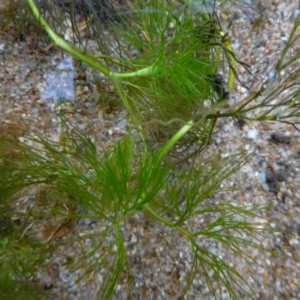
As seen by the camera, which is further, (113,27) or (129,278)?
(113,27)

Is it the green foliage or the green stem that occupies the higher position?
the green stem

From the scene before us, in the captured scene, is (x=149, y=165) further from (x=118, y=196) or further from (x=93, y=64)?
(x=93, y=64)

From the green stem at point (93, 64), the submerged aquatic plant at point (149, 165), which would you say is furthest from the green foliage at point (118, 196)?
the green stem at point (93, 64)

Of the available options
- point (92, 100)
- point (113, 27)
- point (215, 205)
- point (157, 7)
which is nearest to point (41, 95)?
point (92, 100)

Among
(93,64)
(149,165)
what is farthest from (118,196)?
(93,64)

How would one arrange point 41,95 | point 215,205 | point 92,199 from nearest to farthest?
point 92,199 < point 215,205 < point 41,95

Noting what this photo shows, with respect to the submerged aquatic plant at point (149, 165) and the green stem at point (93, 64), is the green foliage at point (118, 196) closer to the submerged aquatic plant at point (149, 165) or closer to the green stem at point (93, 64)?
the submerged aquatic plant at point (149, 165)

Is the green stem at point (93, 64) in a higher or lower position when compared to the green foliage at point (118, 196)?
higher

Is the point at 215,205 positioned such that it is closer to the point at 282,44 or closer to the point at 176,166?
the point at 176,166

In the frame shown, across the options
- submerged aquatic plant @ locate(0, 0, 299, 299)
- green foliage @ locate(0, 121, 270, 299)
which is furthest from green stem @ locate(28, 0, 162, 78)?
green foliage @ locate(0, 121, 270, 299)

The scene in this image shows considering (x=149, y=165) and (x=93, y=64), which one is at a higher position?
(x=93, y=64)

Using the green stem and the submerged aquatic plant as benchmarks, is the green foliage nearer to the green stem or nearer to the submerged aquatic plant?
the submerged aquatic plant
